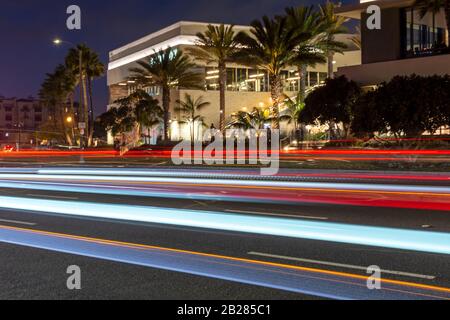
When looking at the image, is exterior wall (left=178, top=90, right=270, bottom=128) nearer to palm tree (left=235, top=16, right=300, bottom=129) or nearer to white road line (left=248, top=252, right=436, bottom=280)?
palm tree (left=235, top=16, right=300, bottom=129)

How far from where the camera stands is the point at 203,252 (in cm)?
875

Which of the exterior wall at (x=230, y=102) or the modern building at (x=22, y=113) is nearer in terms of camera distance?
the exterior wall at (x=230, y=102)

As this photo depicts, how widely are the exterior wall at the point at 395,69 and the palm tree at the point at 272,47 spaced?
4.73 m

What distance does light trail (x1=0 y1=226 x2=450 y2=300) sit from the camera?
6398 mm

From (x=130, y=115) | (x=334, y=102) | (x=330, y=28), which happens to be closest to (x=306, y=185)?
(x=334, y=102)

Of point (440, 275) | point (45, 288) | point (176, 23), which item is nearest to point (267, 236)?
point (440, 275)

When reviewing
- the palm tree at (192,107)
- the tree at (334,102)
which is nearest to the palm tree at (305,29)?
the tree at (334,102)

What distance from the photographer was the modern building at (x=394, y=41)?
39.3 metres

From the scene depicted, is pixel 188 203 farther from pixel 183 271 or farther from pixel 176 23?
pixel 176 23

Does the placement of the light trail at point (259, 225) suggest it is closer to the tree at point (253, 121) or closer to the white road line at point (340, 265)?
the white road line at point (340, 265)

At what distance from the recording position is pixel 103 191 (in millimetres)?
19031

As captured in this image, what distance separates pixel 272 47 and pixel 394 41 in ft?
→ 27.6

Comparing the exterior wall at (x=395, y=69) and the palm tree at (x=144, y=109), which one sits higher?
the exterior wall at (x=395, y=69)

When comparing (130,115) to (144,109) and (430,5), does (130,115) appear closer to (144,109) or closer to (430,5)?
(144,109)
